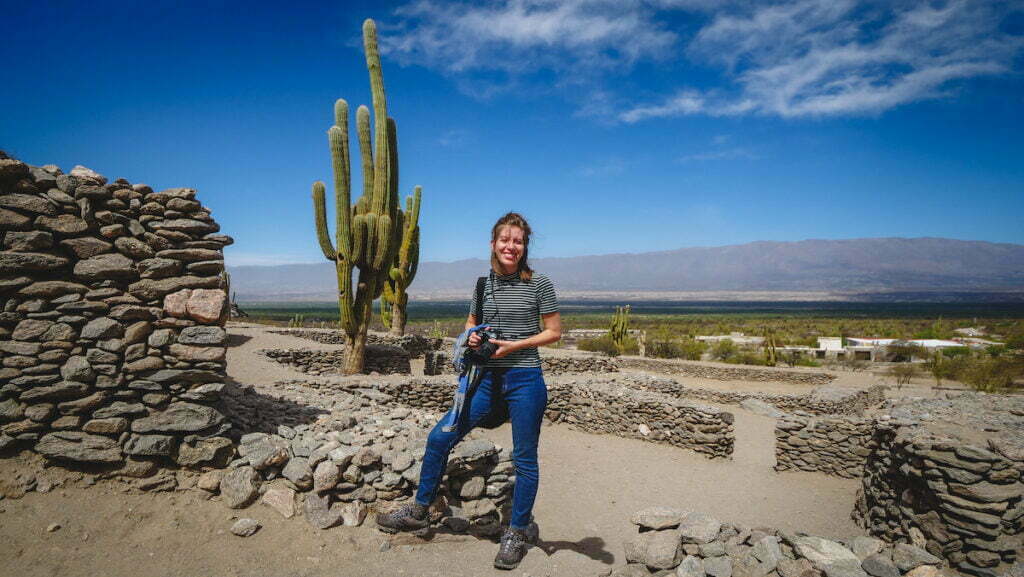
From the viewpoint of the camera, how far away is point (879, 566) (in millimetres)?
2990

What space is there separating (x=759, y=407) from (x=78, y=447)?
48.4 ft

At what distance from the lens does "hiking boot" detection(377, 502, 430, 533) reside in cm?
386

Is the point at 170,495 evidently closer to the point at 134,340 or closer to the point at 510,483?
the point at 134,340

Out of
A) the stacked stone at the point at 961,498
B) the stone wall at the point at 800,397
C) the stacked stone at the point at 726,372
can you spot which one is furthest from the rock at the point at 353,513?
the stacked stone at the point at 726,372

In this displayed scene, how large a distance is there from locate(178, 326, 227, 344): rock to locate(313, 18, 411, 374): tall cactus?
23.3ft

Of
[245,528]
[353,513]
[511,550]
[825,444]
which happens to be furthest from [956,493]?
[245,528]

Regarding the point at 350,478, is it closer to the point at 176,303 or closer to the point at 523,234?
the point at 176,303

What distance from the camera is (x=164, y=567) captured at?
3578 mm

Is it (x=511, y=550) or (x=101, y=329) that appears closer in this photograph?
(x=511, y=550)

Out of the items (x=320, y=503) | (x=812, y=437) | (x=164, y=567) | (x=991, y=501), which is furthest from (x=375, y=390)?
(x=991, y=501)

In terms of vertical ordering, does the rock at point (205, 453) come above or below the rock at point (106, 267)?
below

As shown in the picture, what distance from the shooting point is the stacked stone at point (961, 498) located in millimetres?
4699

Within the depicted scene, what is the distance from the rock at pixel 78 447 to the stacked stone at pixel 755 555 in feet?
14.1

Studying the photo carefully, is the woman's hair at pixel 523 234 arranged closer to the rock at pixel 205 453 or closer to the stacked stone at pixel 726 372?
the rock at pixel 205 453
